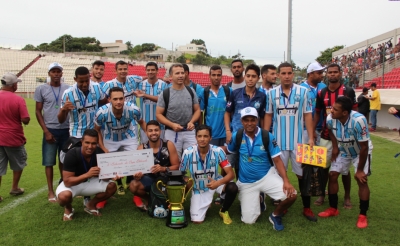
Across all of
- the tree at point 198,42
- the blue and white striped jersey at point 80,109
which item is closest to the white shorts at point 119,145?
the blue and white striped jersey at point 80,109

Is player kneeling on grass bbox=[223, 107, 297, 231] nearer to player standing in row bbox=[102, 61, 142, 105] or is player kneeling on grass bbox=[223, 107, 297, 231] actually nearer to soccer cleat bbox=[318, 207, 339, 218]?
soccer cleat bbox=[318, 207, 339, 218]

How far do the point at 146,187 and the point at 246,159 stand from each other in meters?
1.51

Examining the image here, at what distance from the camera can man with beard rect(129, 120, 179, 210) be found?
4.83 metres

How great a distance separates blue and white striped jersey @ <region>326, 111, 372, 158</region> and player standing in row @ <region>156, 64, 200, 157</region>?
2040 mm

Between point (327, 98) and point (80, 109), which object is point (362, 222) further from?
point (80, 109)

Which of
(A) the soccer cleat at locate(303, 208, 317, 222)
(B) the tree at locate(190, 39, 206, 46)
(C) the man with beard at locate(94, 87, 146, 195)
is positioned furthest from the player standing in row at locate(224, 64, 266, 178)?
(B) the tree at locate(190, 39, 206, 46)

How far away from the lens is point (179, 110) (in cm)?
523

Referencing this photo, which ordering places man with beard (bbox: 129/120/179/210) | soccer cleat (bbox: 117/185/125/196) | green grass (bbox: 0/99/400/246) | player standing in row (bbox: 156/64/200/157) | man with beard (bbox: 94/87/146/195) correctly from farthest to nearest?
soccer cleat (bbox: 117/185/125/196), player standing in row (bbox: 156/64/200/157), man with beard (bbox: 94/87/146/195), man with beard (bbox: 129/120/179/210), green grass (bbox: 0/99/400/246)

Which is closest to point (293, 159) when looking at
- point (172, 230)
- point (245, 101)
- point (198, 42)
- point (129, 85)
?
point (245, 101)

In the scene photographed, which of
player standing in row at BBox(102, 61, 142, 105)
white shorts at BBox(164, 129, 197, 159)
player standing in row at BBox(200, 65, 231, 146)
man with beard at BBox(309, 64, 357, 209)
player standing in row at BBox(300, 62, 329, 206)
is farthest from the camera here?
player standing in row at BBox(102, 61, 142, 105)

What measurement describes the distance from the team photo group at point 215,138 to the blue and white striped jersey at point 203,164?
0.6 inches

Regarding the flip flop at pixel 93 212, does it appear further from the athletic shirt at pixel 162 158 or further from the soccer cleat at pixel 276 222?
the soccer cleat at pixel 276 222

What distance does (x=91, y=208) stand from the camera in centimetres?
479

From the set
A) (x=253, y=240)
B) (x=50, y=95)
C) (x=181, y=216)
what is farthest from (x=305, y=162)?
(x=50, y=95)
